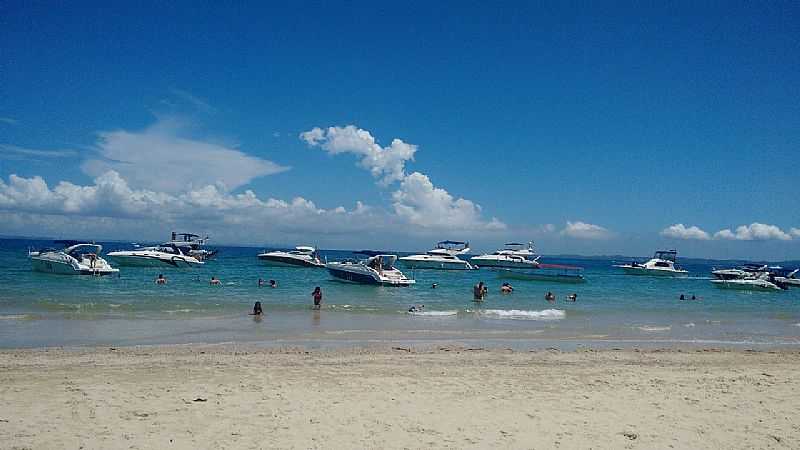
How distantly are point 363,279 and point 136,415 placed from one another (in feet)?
115

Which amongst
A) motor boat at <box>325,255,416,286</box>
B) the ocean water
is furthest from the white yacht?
motor boat at <box>325,255,416,286</box>

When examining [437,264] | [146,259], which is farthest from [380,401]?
[437,264]

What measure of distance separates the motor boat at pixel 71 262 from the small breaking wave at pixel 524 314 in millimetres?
32155

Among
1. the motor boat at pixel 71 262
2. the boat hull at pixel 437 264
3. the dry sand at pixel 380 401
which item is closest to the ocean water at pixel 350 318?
the motor boat at pixel 71 262

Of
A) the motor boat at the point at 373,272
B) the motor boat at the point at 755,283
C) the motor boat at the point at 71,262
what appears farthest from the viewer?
the motor boat at the point at 755,283

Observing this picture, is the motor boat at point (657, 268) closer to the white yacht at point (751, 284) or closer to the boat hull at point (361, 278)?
the white yacht at point (751, 284)

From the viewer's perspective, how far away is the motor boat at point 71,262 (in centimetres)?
4438

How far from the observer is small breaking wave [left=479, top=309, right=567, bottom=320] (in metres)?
27.5

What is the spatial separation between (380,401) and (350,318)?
14641 mm

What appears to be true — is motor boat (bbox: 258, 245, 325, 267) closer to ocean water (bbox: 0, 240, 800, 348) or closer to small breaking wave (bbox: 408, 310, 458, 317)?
ocean water (bbox: 0, 240, 800, 348)

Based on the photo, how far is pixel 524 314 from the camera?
28.7m

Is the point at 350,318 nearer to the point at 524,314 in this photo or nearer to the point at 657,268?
the point at 524,314

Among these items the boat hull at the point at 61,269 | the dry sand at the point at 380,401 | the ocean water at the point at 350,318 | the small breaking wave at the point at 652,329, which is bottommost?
the small breaking wave at the point at 652,329

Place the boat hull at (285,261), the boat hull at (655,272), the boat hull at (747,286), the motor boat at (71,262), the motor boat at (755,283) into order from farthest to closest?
1. the boat hull at (655,272)
2. the boat hull at (285,261)
3. the motor boat at (755,283)
4. the boat hull at (747,286)
5. the motor boat at (71,262)
